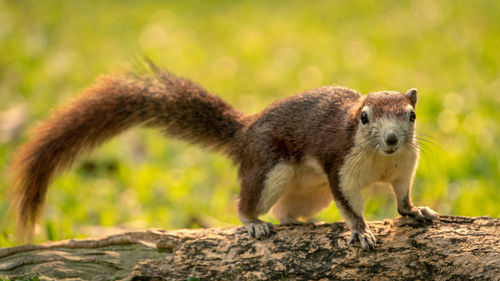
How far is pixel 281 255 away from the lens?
345 centimetres

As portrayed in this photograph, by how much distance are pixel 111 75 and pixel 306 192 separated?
1.54 metres

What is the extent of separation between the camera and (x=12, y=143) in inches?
269

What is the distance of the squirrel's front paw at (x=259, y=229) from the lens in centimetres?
369

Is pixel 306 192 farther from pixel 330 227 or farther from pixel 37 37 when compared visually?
pixel 37 37

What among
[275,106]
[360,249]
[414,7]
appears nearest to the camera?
[360,249]

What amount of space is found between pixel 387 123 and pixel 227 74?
5743 mm

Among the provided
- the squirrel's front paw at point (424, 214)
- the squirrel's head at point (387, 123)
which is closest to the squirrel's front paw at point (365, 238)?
the squirrel's front paw at point (424, 214)

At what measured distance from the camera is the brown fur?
3764 millimetres

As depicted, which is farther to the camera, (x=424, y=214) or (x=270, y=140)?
(x=270, y=140)

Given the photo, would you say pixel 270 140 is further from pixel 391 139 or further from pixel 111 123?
pixel 111 123

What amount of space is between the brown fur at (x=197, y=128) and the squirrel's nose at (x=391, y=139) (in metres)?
0.37

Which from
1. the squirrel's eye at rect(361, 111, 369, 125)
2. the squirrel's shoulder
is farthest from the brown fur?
the squirrel's eye at rect(361, 111, 369, 125)

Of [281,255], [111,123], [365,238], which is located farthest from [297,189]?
[111,123]

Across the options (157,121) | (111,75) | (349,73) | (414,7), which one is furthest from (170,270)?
(414,7)
